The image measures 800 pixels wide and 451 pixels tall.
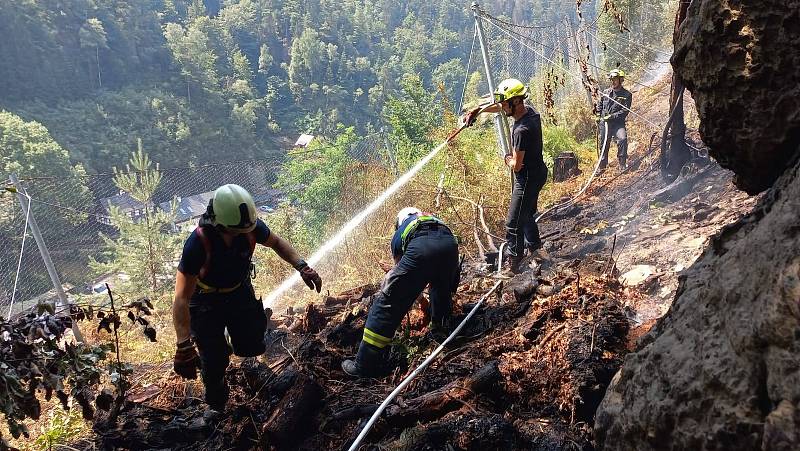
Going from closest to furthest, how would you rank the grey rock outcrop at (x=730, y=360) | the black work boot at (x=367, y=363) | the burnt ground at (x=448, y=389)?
Result: the grey rock outcrop at (x=730, y=360) < the burnt ground at (x=448, y=389) < the black work boot at (x=367, y=363)

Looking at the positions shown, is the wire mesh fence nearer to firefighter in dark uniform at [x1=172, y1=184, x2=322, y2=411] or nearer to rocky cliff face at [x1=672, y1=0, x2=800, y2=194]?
firefighter in dark uniform at [x1=172, y1=184, x2=322, y2=411]

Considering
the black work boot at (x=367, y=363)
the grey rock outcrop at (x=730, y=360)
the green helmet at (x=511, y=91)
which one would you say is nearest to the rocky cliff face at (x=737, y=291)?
the grey rock outcrop at (x=730, y=360)

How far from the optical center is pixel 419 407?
9.54ft

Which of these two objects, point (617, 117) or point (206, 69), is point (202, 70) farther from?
point (617, 117)

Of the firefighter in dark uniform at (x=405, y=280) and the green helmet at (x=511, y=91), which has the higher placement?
the green helmet at (x=511, y=91)

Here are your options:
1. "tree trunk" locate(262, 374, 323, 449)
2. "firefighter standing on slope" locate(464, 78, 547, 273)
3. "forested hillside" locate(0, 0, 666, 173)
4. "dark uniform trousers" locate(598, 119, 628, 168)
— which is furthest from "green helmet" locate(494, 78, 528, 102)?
"forested hillside" locate(0, 0, 666, 173)

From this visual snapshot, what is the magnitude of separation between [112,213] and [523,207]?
14925 millimetres

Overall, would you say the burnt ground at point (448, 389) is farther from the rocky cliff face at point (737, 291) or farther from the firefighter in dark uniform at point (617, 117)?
the firefighter in dark uniform at point (617, 117)

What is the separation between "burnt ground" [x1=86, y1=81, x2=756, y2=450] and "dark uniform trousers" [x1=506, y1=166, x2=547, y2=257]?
381 millimetres

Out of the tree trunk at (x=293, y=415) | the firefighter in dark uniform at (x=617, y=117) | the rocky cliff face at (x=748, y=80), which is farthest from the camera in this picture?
the firefighter in dark uniform at (x=617, y=117)

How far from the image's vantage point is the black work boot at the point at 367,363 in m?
3.63

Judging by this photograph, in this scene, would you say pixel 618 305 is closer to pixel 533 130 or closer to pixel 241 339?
pixel 533 130

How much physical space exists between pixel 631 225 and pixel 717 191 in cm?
94

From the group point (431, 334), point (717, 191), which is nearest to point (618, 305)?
point (431, 334)
